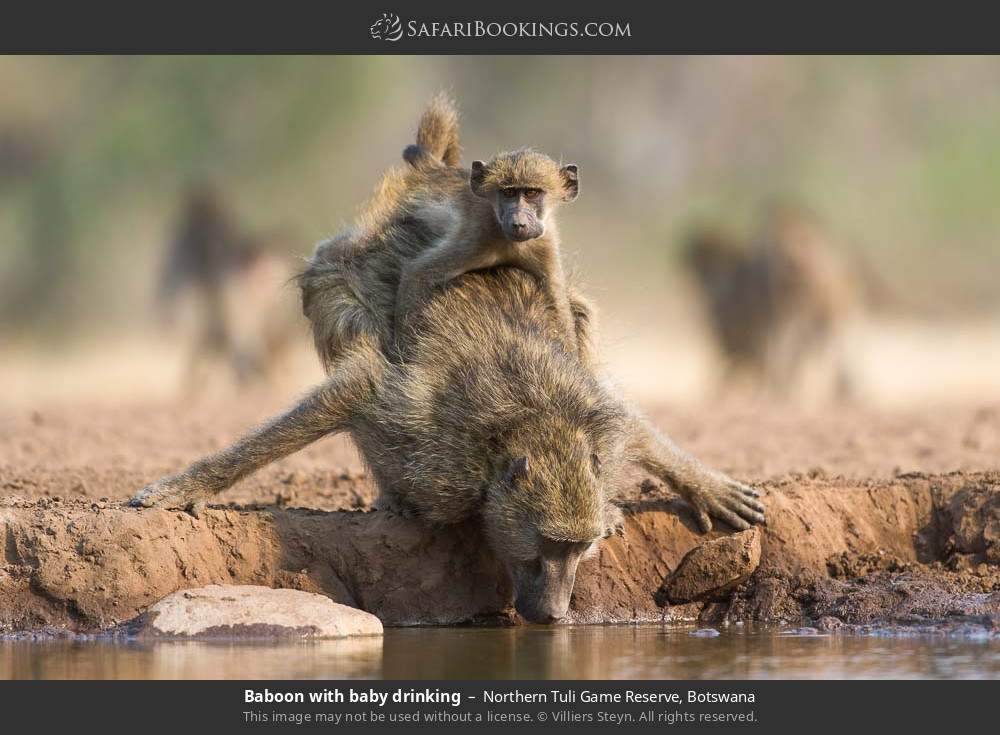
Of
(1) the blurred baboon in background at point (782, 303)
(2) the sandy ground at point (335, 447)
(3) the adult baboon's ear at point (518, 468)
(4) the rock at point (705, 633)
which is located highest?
(1) the blurred baboon in background at point (782, 303)

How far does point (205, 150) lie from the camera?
3216 centimetres

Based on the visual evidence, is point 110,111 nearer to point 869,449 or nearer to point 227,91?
point 227,91

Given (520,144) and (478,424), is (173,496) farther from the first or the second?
(520,144)

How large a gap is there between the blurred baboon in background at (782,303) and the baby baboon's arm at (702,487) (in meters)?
15.2

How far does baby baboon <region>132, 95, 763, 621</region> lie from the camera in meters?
8.23

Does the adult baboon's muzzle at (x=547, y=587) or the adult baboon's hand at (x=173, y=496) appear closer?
the adult baboon's muzzle at (x=547, y=587)

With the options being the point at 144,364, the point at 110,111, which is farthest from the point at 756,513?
the point at 110,111

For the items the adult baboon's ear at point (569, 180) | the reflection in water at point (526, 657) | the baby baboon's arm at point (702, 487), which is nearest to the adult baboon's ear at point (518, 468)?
the reflection in water at point (526, 657)

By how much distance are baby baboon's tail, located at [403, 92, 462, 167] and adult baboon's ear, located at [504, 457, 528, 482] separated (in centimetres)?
295

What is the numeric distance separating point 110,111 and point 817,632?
86.4 ft

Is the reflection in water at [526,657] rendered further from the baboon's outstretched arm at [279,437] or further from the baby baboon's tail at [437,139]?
the baby baboon's tail at [437,139]

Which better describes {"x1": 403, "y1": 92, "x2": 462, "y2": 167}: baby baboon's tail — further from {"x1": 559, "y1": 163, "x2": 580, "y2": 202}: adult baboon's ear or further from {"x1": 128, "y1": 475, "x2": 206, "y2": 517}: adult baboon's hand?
{"x1": 128, "y1": 475, "x2": 206, "y2": 517}: adult baboon's hand

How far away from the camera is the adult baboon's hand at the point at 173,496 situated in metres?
9.01

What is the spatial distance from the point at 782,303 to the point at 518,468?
1791 cm
